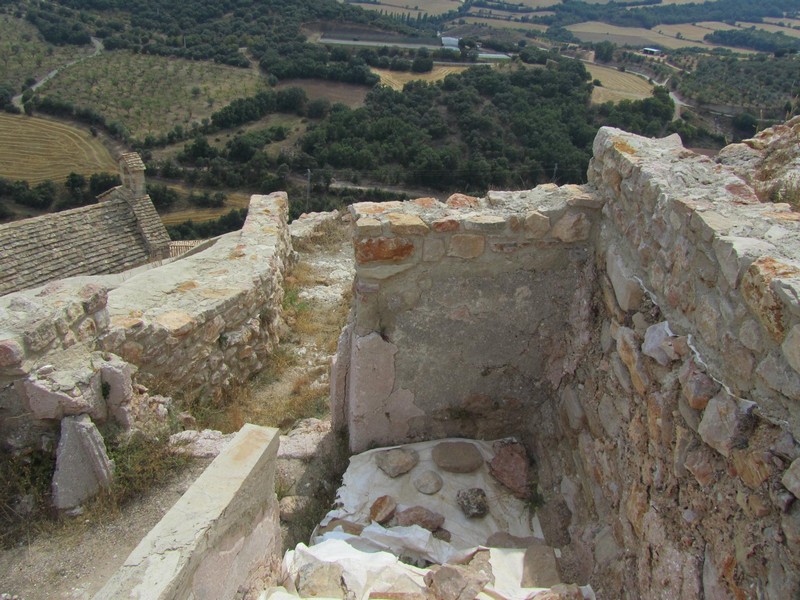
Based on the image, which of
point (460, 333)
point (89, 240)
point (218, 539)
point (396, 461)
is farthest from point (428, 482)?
point (89, 240)

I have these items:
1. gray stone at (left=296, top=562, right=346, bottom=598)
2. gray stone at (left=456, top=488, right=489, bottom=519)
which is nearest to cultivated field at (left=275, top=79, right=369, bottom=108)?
gray stone at (left=456, top=488, right=489, bottom=519)

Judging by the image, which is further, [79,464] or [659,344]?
[79,464]

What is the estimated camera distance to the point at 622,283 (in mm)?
3074

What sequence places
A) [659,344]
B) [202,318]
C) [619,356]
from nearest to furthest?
[659,344]
[619,356]
[202,318]

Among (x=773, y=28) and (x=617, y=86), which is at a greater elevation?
(x=773, y=28)

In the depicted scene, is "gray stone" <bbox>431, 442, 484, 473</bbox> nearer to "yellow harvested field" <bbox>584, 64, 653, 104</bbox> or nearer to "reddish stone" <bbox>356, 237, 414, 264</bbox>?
"reddish stone" <bbox>356, 237, 414, 264</bbox>

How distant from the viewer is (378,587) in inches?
108

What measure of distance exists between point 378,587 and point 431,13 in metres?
83.0

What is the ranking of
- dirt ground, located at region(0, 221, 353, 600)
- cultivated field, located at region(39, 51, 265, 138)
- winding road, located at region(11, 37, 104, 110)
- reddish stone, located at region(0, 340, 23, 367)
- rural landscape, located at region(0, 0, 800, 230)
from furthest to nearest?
cultivated field, located at region(39, 51, 265, 138) < winding road, located at region(11, 37, 104, 110) < rural landscape, located at region(0, 0, 800, 230) < reddish stone, located at region(0, 340, 23, 367) < dirt ground, located at region(0, 221, 353, 600)

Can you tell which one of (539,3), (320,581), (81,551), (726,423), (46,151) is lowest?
(46,151)

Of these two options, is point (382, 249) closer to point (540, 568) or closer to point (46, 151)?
point (540, 568)

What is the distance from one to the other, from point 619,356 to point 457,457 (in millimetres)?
1302

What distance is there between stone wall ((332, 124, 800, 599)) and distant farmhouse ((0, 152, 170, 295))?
7.92 m

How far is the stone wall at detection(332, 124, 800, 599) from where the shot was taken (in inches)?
77.3
